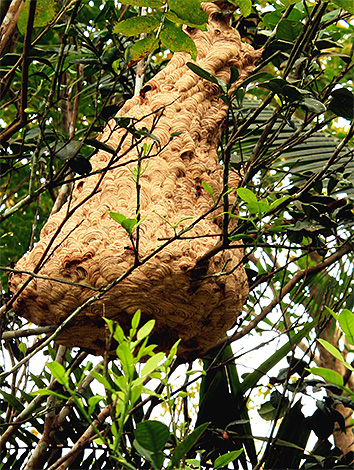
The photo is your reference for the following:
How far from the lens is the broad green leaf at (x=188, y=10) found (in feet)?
2.77

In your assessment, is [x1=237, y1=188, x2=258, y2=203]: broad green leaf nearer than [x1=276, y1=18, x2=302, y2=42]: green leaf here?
Yes

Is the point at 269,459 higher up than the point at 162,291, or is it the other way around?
the point at 162,291

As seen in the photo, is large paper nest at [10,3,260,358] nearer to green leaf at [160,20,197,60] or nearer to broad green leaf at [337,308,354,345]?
green leaf at [160,20,197,60]

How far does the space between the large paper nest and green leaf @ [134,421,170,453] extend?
55 centimetres

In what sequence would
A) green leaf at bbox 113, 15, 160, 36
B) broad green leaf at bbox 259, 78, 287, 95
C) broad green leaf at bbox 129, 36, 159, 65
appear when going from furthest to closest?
broad green leaf at bbox 259, 78, 287, 95 → broad green leaf at bbox 129, 36, 159, 65 → green leaf at bbox 113, 15, 160, 36

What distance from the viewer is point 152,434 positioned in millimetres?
640

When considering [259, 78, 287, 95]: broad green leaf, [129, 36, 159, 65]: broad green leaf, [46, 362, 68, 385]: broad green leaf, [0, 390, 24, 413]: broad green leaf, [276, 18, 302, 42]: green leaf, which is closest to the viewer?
[46, 362, 68, 385]: broad green leaf

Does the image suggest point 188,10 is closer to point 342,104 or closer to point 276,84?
point 276,84

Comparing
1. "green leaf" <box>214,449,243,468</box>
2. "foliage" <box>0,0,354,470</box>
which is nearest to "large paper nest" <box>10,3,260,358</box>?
"foliage" <box>0,0,354,470</box>

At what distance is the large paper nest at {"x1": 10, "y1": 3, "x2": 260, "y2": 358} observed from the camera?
1.20 meters

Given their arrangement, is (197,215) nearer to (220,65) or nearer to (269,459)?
(220,65)

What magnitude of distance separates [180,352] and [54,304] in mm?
429

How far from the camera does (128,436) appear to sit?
6.86ft

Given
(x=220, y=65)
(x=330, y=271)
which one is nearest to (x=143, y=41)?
(x=220, y=65)
